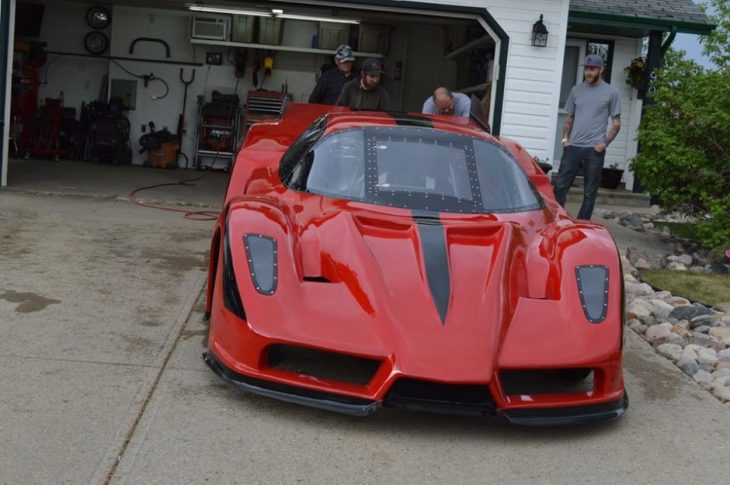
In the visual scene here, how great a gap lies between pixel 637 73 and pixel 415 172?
9.65m

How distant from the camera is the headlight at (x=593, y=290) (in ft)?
13.6

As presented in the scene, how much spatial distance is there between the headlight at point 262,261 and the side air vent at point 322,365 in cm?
36

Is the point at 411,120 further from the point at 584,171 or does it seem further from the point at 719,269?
the point at 719,269

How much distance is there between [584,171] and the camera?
29.4 feet

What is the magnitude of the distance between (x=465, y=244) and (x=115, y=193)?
706cm

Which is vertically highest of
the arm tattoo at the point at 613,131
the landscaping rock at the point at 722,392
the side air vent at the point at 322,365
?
the arm tattoo at the point at 613,131

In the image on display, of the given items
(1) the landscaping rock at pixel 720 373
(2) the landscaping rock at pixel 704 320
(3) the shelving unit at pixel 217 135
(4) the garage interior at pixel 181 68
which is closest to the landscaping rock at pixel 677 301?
(2) the landscaping rock at pixel 704 320

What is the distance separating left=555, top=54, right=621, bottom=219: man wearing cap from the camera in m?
8.72

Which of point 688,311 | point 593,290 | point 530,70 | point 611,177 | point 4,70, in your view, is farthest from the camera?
point 611,177

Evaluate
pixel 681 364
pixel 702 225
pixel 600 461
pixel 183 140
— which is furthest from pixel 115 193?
pixel 600 461

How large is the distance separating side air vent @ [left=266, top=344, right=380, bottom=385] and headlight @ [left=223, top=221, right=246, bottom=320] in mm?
337

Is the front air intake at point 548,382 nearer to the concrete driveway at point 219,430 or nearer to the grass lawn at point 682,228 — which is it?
the concrete driveway at point 219,430

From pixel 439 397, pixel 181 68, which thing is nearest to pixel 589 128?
pixel 439 397

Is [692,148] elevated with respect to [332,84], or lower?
lower
